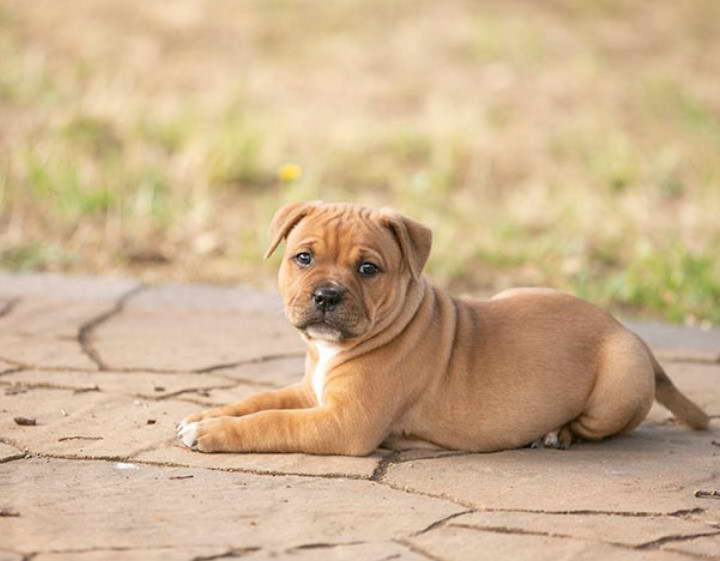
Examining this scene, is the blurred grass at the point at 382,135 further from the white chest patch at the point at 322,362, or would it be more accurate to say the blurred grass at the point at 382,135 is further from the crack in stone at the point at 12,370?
the white chest patch at the point at 322,362

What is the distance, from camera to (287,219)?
514 cm

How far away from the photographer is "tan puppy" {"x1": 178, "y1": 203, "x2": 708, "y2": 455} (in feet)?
16.0

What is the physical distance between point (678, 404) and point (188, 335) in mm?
2594

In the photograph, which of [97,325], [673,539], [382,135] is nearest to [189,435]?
[673,539]

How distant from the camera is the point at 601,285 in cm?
815

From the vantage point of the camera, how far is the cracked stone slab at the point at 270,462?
4.69 meters

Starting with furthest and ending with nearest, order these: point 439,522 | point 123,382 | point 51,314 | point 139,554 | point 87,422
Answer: point 51,314, point 123,382, point 87,422, point 439,522, point 139,554

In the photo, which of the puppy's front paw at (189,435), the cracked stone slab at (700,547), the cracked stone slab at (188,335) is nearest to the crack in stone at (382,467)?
the puppy's front paw at (189,435)

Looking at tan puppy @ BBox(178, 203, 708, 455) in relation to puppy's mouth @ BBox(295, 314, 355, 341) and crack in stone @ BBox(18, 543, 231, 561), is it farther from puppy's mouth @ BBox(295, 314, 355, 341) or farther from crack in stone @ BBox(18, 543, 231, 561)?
crack in stone @ BBox(18, 543, 231, 561)

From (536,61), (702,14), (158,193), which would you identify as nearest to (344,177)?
(158,193)

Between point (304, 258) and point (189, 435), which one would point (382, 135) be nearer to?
point (304, 258)

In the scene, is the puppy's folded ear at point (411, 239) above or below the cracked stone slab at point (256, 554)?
above

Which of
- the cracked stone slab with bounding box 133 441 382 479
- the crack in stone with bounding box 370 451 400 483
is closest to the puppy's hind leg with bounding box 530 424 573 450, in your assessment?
the crack in stone with bounding box 370 451 400 483

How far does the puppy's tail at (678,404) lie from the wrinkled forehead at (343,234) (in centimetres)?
130
